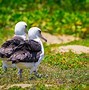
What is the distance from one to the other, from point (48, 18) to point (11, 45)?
34.2ft

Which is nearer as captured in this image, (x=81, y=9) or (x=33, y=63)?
(x=33, y=63)

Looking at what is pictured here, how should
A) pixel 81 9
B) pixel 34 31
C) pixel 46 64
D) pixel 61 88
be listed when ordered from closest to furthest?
1. pixel 61 88
2. pixel 34 31
3. pixel 46 64
4. pixel 81 9

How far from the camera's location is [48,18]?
2280cm

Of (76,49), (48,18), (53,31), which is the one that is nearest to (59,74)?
(76,49)

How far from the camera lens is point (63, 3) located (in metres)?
25.9

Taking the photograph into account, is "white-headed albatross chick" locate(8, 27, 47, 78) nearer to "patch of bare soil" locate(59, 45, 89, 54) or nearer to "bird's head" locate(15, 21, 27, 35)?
"bird's head" locate(15, 21, 27, 35)

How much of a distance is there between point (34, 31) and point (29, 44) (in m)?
0.86

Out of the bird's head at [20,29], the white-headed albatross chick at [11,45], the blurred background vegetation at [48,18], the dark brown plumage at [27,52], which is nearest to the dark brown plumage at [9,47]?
the white-headed albatross chick at [11,45]

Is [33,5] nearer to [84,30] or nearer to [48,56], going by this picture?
[84,30]

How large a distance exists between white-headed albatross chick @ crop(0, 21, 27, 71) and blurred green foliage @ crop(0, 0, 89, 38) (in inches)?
277

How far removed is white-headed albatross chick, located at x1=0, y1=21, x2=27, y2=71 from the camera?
1224 cm

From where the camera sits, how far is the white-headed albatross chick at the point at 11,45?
12235 mm

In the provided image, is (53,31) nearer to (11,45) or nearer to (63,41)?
(63,41)

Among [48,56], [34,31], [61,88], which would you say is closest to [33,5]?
[48,56]
